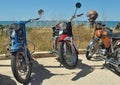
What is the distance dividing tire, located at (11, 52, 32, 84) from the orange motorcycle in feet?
5.91

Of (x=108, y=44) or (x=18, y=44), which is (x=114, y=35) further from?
(x=18, y=44)

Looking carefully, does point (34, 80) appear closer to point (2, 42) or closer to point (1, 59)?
point (1, 59)

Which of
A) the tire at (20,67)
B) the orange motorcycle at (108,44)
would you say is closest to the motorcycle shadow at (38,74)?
the tire at (20,67)

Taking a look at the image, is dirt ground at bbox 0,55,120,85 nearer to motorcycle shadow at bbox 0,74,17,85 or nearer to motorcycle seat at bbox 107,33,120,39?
motorcycle shadow at bbox 0,74,17,85

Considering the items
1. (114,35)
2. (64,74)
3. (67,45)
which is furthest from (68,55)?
(114,35)

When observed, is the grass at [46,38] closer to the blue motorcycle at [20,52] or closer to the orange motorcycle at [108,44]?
the orange motorcycle at [108,44]

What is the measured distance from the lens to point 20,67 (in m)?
7.41

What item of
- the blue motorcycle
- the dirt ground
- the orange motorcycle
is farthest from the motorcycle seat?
the blue motorcycle

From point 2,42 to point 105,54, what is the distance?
4.91 metres

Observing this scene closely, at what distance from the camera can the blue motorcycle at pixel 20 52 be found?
7.23 m

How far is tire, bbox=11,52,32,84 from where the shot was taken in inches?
280

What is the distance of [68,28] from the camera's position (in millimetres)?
8414

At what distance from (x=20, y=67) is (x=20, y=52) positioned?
287 millimetres

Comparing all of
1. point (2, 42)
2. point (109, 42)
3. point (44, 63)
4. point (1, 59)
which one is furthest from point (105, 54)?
point (2, 42)
